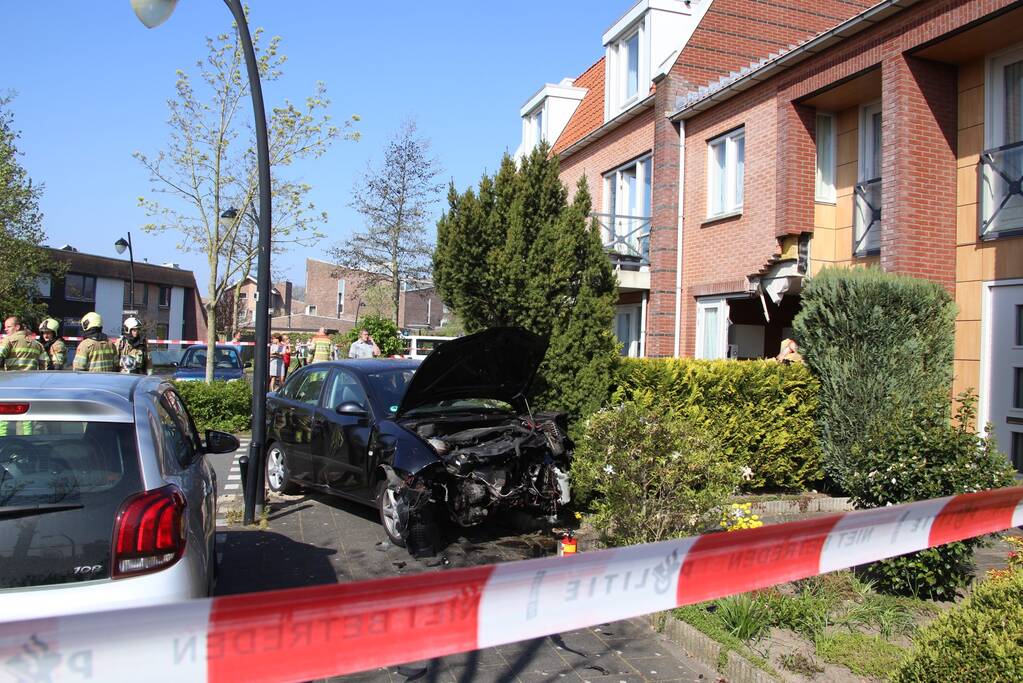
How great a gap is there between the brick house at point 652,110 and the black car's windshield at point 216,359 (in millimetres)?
9829

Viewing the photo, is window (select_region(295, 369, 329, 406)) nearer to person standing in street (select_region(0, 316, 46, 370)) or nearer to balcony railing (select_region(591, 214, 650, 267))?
person standing in street (select_region(0, 316, 46, 370))

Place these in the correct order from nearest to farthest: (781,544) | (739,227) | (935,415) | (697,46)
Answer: (781,544) → (935,415) → (739,227) → (697,46)

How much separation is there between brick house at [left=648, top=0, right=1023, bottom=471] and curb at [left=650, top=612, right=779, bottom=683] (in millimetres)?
6340

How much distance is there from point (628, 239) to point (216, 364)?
10.7m

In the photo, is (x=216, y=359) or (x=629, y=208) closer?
(x=629, y=208)

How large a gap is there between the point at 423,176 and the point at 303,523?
23063mm

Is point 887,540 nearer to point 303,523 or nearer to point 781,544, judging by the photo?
point 781,544

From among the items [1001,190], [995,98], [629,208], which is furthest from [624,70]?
[1001,190]

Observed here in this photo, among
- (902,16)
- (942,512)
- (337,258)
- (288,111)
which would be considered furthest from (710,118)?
(337,258)

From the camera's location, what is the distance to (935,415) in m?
5.74

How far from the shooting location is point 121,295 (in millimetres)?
49625

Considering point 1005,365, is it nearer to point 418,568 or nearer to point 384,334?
point 418,568

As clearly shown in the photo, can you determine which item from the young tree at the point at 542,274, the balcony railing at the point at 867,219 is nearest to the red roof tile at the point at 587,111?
the balcony railing at the point at 867,219

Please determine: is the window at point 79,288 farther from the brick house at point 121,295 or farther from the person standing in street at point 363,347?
the person standing in street at point 363,347
